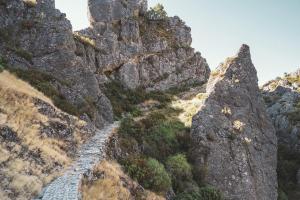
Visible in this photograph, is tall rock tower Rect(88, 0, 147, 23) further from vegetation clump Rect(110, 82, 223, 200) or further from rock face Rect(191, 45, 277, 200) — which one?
vegetation clump Rect(110, 82, 223, 200)

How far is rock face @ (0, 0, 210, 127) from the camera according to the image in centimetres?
4266

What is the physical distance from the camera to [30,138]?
26.0 m

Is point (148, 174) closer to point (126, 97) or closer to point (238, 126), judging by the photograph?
point (238, 126)

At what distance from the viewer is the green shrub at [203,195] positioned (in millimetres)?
31909

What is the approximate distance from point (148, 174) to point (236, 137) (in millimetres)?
14729

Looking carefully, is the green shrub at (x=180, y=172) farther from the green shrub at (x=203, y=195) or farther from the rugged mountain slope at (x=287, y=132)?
the rugged mountain slope at (x=287, y=132)

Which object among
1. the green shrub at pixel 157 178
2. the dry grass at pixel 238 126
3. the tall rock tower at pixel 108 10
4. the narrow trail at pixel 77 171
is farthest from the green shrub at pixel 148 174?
the tall rock tower at pixel 108 10

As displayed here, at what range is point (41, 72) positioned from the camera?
4050 cm

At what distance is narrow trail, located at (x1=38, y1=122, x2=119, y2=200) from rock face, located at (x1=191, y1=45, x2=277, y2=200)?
10.4 metres

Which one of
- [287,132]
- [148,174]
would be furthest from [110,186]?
[287,132]

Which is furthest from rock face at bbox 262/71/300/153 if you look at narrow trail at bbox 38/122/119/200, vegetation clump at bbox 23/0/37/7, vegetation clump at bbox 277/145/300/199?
vegetation clump at bbox 23/0/37/7

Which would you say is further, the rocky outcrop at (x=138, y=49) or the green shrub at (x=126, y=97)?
the rocky outcrop at (x=138, y=49)

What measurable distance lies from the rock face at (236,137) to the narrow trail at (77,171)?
10.4m

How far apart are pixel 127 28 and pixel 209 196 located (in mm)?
45964
